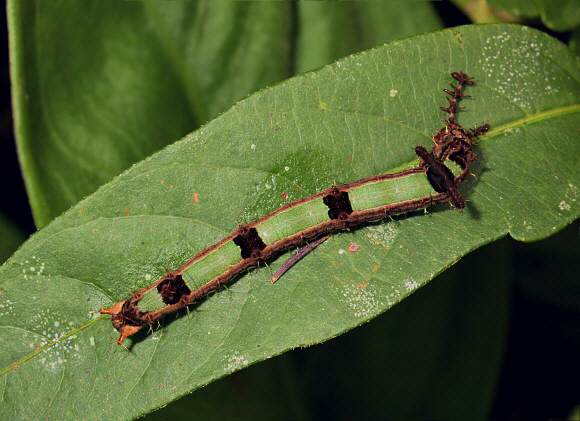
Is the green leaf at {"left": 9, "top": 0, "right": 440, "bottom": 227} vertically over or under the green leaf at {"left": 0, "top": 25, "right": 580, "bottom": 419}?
over

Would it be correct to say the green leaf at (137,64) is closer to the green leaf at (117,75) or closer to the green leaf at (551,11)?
the green leaf at (117,75)

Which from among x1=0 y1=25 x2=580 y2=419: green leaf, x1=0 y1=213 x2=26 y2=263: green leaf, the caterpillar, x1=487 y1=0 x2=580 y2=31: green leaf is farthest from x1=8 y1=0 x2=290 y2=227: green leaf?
x1=487 y1=0 x2=580 y2=31: green leaf

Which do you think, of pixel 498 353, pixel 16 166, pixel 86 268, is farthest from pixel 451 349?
pixel 16 166

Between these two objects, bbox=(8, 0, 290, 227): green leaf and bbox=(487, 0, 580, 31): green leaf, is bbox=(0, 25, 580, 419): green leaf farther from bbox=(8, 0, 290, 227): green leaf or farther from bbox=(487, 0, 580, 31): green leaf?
bbox=(8, 0, 290, 227): green leaf

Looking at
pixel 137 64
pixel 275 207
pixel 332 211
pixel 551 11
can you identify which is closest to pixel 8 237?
pixel 137 64

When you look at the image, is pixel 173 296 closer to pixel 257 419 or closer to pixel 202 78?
pixel 257 419

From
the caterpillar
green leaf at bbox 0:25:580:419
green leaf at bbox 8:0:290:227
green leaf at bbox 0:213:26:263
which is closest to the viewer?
green leaf at bbox 0:25:580:419

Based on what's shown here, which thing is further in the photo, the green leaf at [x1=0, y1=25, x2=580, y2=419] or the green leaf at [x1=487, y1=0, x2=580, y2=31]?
the green leaf at [x1=487, y1=0, x2=580, y2=31]

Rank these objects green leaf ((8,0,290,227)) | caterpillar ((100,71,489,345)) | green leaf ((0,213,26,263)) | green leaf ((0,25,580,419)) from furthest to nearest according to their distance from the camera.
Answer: green leaf ((0,213,26,263))
green leaf ((8,0,290,227))
caterpillar ((100,71,489,345))
green leaf ((0,25,580,419))
